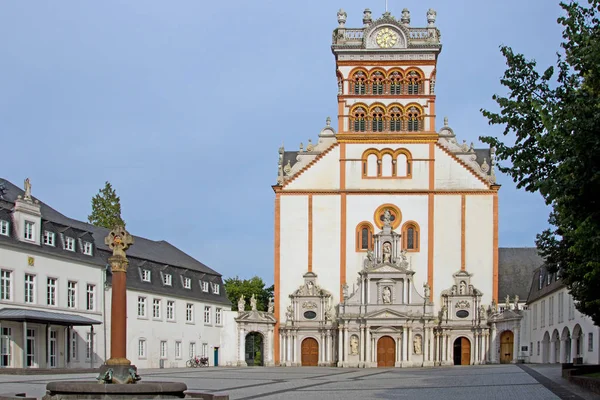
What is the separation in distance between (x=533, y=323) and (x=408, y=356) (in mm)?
10471

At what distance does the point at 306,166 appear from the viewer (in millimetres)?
67812

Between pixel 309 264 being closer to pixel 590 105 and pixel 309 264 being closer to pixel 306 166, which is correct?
pixel 306 166

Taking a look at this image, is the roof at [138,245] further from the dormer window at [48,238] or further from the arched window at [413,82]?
the arched window at [413,82]

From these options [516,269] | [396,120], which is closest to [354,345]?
[396,120]

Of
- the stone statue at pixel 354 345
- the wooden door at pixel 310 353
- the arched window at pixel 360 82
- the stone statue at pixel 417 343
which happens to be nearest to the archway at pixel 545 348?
the stone statue at pixel 417 343

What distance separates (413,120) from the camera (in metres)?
68.4

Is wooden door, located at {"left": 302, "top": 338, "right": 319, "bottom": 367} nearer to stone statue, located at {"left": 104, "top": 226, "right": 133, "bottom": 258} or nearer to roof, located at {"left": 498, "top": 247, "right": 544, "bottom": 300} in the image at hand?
roof, located at {"left": 498, "top": 247, "right": 544, "bottom": 300}

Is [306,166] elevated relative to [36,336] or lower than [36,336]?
elevated

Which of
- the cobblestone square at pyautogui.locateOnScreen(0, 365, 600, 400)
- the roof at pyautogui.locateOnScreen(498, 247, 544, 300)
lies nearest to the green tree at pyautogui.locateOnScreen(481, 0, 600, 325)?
the cobblestone square at pyautogui.locateOnScreen(0, 365, 600, 400)

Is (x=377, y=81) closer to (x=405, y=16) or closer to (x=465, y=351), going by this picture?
(x=405, y=16)

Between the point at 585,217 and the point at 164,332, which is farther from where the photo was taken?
the point at 164,332

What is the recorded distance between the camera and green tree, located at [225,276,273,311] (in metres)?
95.8

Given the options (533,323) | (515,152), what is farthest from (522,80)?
(533,323)

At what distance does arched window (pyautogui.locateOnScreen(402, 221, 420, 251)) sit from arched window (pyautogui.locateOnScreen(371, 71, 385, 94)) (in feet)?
34.1
